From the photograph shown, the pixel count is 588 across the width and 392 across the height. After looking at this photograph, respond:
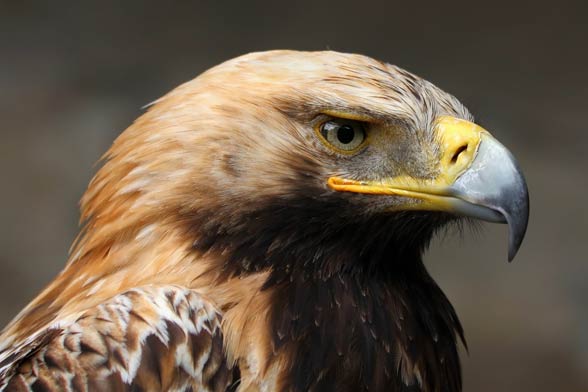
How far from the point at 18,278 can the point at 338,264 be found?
3900 millimetres

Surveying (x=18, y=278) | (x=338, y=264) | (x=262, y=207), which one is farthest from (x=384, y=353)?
(x=18, y=278)

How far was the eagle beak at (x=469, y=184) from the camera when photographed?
238cm

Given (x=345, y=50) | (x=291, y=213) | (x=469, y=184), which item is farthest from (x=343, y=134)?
(x=345, y=50)

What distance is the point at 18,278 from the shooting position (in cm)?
596

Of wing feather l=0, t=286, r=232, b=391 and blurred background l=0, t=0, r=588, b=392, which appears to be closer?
wing feather l=0, t=286, r=232, b=391

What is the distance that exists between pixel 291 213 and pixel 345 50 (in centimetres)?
384

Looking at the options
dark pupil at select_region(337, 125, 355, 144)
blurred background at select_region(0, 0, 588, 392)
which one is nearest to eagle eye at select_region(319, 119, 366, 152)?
dark pupil at select_region(337, 125, 355, 144)

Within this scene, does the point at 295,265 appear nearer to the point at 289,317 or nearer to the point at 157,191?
the point at 289,317

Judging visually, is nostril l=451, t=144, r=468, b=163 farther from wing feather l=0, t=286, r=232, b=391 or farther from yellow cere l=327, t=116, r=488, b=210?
wing feather l=0, t=286, r=232, b=391

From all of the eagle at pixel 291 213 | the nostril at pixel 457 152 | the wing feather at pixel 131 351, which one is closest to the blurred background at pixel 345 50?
the eagle at pixel 291 213

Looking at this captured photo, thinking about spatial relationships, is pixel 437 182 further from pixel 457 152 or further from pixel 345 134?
pixel 345 134

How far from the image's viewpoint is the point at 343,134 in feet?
8.18

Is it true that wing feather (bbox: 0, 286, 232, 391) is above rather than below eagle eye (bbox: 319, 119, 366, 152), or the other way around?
below

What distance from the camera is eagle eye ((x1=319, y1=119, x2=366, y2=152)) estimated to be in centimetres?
248
